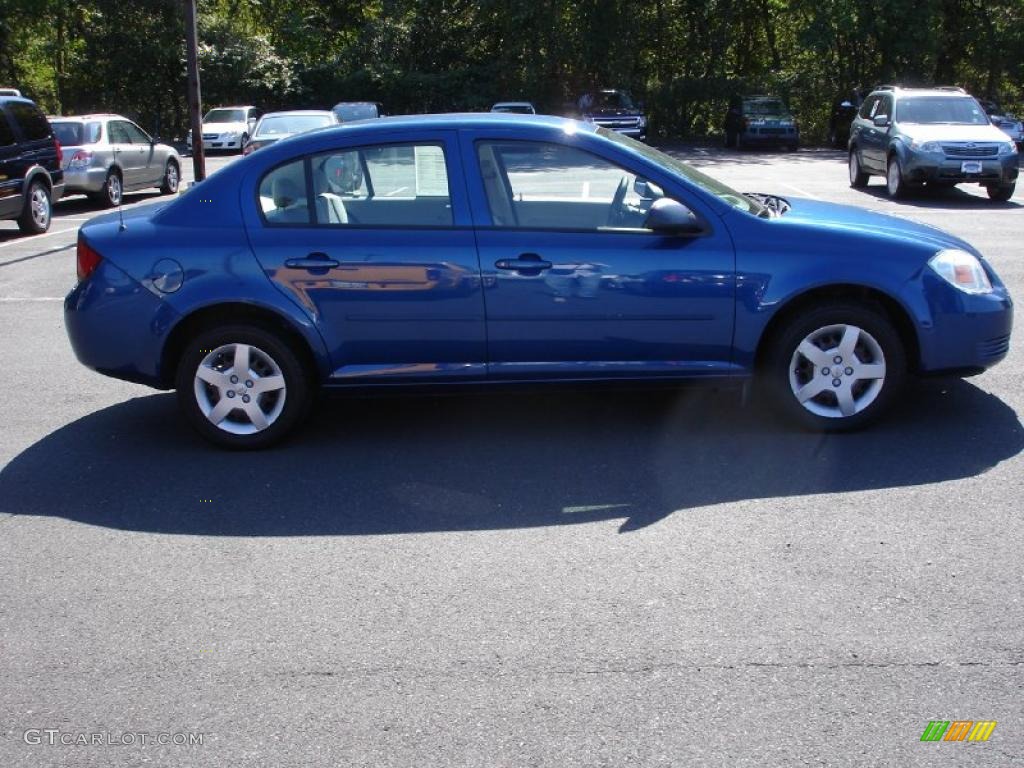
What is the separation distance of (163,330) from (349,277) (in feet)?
3.29

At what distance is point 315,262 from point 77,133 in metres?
15.4

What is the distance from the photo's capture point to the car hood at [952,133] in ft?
58.8

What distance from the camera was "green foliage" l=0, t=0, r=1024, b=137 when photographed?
3844 centimetres

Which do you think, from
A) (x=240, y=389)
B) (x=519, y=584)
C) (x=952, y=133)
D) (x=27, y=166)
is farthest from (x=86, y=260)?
(x=952, y=133)

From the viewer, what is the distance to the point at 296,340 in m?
6.32

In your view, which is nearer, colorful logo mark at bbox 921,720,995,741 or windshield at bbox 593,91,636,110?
colorful logo mark at bbox 921,720,995,741

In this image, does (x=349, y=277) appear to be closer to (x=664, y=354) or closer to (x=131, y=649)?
(x=664, y=354)

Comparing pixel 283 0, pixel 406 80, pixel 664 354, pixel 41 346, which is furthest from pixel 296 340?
pixel 283 0

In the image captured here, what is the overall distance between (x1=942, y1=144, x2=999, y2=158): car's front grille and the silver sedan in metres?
12.9

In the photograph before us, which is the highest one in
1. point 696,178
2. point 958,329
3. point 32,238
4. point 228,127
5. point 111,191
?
point 696,178

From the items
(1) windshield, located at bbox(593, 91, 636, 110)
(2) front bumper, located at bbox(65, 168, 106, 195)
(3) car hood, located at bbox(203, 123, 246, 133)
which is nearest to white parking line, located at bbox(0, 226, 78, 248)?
(2) front bumper, located at bbox(65, 168, 106, 195)

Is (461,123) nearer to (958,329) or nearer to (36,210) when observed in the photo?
(958,329)

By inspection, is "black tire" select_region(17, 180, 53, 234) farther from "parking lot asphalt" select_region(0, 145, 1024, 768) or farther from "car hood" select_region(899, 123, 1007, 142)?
"car hood" select_region(899, 123, 1007, 142)

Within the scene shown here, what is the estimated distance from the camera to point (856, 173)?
68.9 ft
